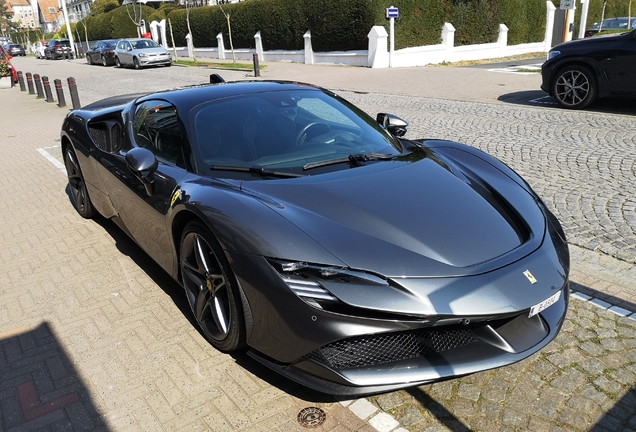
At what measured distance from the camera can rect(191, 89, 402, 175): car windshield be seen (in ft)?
10.8

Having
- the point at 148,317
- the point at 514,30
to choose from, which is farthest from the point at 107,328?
the point at 514,30

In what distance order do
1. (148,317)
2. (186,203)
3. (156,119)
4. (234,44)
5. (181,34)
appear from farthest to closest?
(181,34)
(234,44)
(156,119)
(148,317)
(186,203)

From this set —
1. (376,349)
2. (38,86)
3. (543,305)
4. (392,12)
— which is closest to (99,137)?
(376,349)

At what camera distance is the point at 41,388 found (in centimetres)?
289

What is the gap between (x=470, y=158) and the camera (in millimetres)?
3771

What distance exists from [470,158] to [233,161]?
1.68 m

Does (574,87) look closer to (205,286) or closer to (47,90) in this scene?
(205,286)

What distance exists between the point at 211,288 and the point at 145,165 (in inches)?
39.1

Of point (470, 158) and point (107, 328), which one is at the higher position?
point (470, 158)

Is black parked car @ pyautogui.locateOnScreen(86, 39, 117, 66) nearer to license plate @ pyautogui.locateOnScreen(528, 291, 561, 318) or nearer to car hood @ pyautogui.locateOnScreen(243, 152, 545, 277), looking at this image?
car hood @ pyautogui.locateOnScreen(243, 152, 545, 277)

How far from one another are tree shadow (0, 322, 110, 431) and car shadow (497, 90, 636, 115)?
390 inches

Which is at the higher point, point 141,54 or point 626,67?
point 626,67

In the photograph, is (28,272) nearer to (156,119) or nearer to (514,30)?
(156,119)

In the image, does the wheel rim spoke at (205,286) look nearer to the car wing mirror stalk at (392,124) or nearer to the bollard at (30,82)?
the car wing mirror stalk at (392,124)
